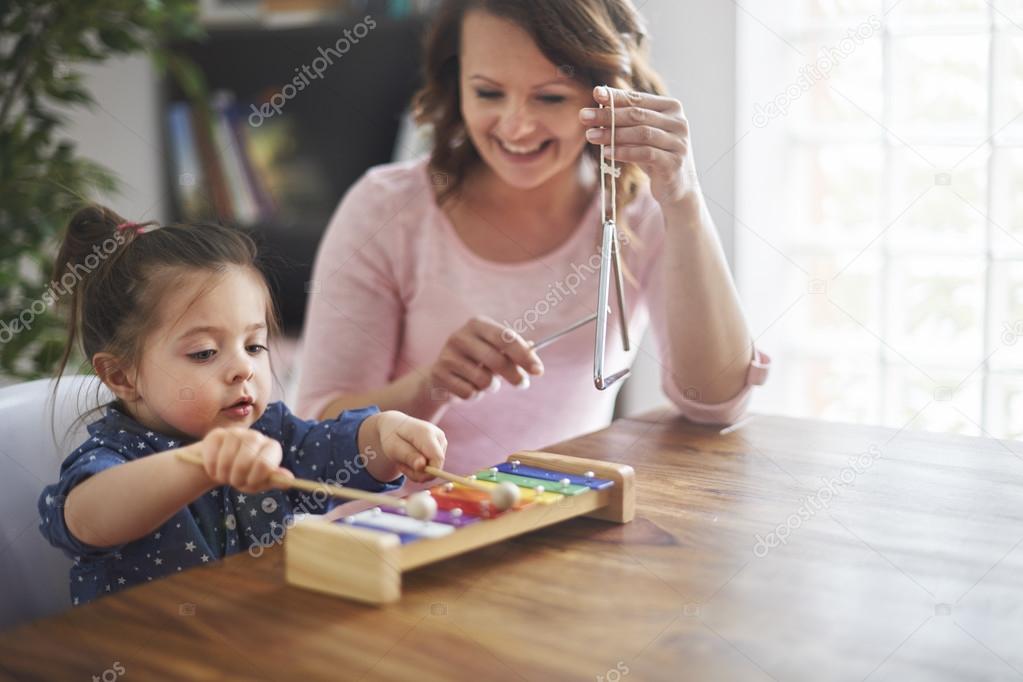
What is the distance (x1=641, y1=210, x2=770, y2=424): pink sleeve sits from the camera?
147cm

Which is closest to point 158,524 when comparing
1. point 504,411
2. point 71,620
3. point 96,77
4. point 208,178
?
point 71,620

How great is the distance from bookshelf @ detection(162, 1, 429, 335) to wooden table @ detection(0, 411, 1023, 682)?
2178 millimetres

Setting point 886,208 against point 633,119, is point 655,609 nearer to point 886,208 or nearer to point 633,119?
point 633,119

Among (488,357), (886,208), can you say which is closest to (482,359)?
(488,357)

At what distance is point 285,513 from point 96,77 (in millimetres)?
2600

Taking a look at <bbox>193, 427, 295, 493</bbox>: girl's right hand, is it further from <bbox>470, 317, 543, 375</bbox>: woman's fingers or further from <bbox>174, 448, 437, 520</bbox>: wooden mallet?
<bbox>470, 317, 543, 375</bbox>: woman's fingers

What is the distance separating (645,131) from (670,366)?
379 mm

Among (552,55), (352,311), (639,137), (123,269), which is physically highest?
(552,55)

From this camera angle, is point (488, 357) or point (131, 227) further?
point (488, 357)

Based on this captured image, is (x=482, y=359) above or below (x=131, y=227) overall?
below

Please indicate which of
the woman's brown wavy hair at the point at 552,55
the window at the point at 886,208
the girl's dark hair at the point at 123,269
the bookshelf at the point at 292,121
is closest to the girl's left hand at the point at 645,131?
the woman's brown wavy hair at the point at 552,55

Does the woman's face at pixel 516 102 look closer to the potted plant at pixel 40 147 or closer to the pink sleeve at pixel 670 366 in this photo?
the pink sleeve at pixel 670 366

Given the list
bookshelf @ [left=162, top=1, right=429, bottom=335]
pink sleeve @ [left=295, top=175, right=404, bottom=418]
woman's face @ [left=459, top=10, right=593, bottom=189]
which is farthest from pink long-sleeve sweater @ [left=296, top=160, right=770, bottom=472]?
bookshelf @ [left=162, top=1, right=429, bottom=335]

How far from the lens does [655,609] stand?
85 cm
